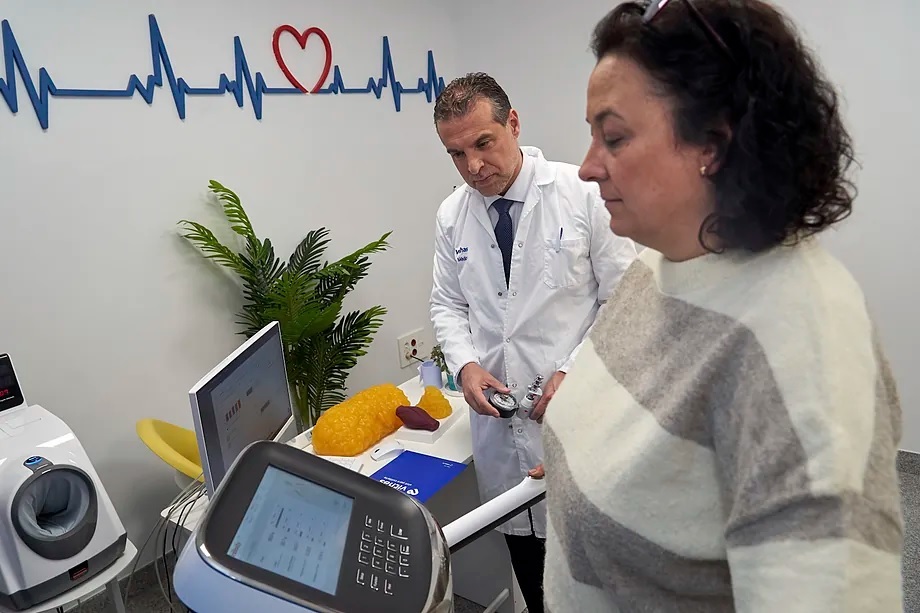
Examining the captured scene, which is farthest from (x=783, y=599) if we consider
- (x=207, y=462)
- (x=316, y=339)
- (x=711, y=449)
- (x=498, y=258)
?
(x=316, y=339)

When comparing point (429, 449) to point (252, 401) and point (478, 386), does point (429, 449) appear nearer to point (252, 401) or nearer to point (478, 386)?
point (478, 386)

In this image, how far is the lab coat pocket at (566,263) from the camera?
1.62 meters

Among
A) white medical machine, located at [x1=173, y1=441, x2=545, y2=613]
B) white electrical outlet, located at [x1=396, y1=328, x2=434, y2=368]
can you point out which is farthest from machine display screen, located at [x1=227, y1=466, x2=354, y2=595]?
white electrical outlet, located at [x1=396, y1=328, x2=434, y2=368]

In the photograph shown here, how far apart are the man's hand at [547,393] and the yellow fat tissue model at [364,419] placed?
486 millimetres

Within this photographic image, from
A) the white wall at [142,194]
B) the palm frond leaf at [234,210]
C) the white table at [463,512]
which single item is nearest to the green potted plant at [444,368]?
the white table at [463,512]

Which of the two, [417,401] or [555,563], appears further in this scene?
[417,401]

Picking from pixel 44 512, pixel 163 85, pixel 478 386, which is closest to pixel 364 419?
pixel 478 386

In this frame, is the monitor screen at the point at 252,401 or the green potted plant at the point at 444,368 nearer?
the monitor screen at the point at 252,401

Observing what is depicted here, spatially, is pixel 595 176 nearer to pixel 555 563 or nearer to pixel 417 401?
pixel 555 563

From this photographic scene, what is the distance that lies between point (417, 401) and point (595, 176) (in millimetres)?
1619

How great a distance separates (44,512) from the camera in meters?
1.41

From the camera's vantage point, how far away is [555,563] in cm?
78

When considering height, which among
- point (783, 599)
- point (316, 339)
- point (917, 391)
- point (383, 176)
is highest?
point (383, 176)

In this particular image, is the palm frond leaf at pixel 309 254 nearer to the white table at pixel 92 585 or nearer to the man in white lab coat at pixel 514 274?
the man in white lab coat at pixel 514 274
